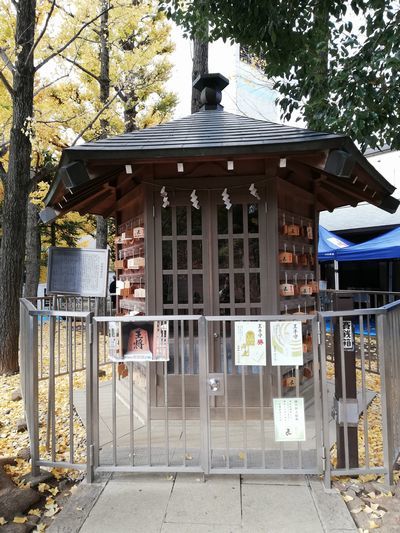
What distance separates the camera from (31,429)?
12.4 ft

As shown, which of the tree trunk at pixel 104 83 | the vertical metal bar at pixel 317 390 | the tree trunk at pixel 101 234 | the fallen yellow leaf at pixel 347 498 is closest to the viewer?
the fallen yellow leaf at pixel 347 498

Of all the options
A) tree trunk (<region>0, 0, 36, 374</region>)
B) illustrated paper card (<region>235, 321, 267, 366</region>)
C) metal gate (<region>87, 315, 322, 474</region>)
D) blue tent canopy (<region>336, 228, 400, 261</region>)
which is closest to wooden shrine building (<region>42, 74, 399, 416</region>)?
metal gate (<region>87, 315, 322, 474</region>)

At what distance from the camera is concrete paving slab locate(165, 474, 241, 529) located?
3.00 metres

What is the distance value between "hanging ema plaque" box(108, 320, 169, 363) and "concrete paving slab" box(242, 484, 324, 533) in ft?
4.48

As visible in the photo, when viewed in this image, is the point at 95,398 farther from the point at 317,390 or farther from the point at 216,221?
the point at 216,221

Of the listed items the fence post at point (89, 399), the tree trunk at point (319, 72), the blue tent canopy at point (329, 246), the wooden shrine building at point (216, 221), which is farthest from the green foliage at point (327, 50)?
the fence post at point (89, 399)

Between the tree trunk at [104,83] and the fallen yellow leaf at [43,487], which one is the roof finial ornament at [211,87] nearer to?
the fallen yellow leaf at [43,487]

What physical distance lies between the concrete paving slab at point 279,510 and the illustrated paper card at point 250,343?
3.48 feet

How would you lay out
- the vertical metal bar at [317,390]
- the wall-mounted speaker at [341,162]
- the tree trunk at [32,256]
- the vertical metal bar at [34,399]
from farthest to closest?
1. the tree trunk at [32,256]
2. the wall-mounted speaker at [341,162]
3. the vertical metal bar at [34,399]
4. the vertical metal bar at [317,390]

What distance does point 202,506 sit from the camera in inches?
124

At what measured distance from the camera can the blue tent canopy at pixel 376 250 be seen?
402 inches

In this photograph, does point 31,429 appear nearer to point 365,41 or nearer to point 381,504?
point 381,504

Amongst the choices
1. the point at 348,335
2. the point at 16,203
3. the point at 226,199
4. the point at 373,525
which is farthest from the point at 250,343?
the point at 16,203

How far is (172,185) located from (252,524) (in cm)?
362
